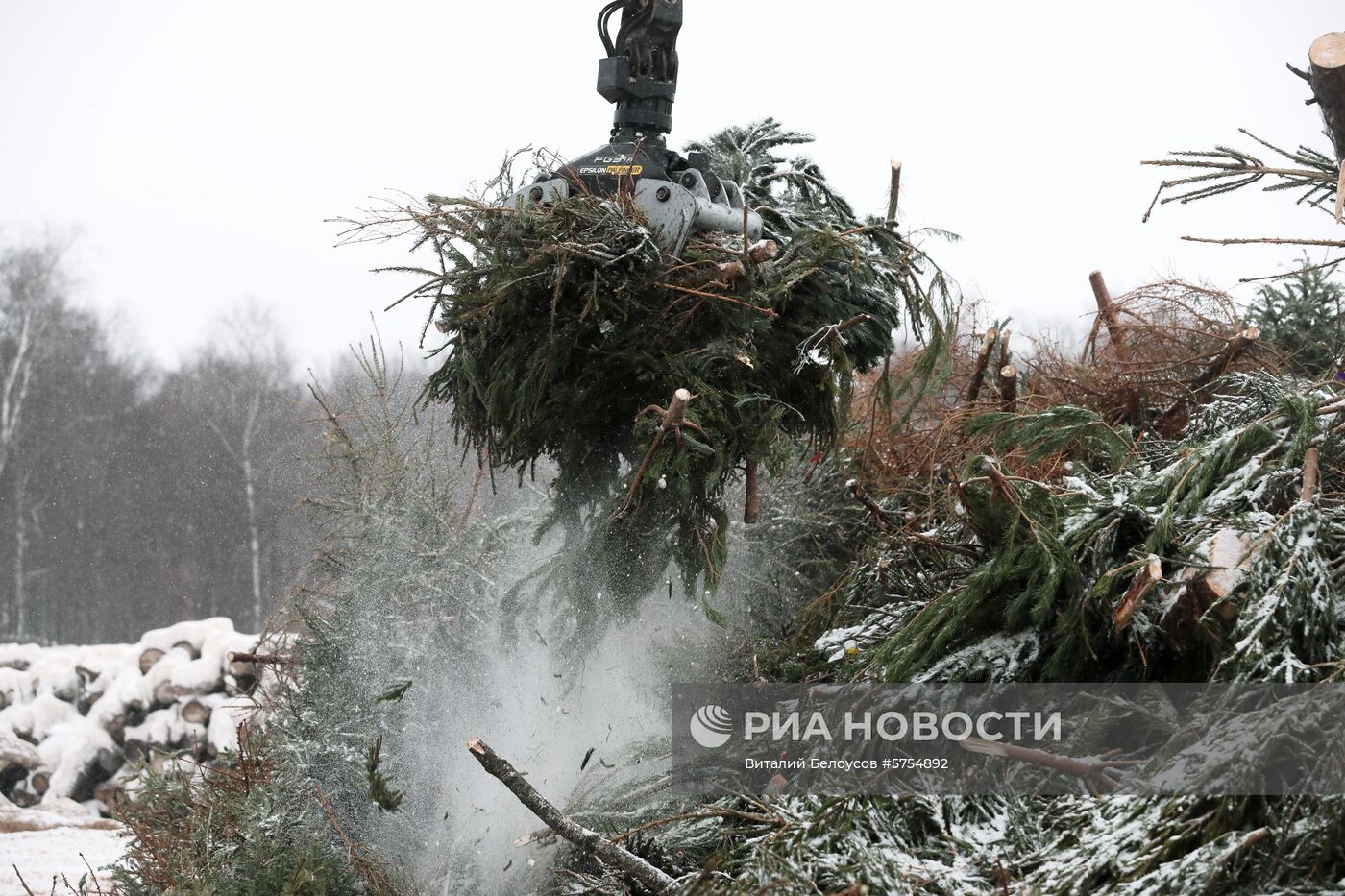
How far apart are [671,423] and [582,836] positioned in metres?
1.23

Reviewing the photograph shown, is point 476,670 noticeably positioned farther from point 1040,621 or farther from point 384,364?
point 1040,621

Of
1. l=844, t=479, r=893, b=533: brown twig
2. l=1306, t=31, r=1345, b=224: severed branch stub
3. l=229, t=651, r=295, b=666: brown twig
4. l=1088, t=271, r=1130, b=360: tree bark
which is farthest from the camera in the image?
l=1088, t=271, r=1130, b=360: tree bark

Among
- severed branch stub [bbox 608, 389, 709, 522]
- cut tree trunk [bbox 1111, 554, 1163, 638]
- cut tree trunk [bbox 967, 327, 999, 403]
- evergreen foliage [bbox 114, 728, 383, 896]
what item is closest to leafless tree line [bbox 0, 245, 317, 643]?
evergreen foliage [bbox 114, 728, 383, 896]

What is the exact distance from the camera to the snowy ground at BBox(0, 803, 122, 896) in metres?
6.64

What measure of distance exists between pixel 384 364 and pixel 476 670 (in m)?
1.64

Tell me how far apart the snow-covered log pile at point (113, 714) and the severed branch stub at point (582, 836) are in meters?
5.32

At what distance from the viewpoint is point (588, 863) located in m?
3.88

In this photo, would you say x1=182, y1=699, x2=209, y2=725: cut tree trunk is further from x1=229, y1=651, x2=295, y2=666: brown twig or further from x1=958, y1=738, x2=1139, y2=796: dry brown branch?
x1=958, y1=738, x2=1139, y2=796: dry brown branch

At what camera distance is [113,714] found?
9.44 m

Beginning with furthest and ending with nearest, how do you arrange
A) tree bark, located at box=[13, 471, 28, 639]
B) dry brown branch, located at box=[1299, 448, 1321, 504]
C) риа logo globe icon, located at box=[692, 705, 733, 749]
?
tree bark, located at box=[13, 471, 28, 639] < риа logo globe icon, located at box=[692, 705, 733, 749] < dry brown branch, located at box=[1299, 448, 1321, 504]

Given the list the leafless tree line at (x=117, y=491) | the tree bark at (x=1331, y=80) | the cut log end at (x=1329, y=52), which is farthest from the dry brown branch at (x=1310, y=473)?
the leafless tree line at (x=117, y=491)

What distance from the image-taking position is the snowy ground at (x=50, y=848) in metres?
6.64

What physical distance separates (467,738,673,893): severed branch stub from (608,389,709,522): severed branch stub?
0.89 meters

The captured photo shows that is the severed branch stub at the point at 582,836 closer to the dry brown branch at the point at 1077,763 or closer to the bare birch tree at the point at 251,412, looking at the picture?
the dry brown branch at the point at 1077,763
